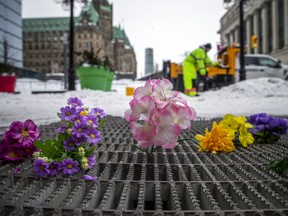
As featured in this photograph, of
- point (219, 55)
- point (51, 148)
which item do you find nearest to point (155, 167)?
point (51, 148)

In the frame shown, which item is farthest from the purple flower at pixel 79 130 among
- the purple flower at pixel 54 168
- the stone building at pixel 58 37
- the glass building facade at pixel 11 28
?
the stone building at pixel 58 37

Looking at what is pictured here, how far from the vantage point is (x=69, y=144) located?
200 centimetres

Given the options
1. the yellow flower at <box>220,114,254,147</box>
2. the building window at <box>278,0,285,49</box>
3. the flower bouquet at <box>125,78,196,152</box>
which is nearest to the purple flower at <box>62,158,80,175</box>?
the flower bouquet at <box>125,78,196,152</box>

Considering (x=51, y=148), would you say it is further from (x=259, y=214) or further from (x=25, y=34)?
(x=25, y=34)

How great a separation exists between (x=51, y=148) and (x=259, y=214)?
1.30 metres

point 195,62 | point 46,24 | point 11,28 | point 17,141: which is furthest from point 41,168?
point 46,24

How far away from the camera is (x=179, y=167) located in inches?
84.4

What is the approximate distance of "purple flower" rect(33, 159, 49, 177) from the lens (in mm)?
1872

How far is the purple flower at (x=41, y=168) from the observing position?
6.14 ft

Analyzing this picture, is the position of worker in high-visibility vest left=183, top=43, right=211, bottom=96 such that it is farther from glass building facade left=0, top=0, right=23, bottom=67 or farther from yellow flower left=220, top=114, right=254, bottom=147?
glass building facade left=0, top=0, right=23, bottom=67

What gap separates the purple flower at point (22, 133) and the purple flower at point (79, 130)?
54 cm

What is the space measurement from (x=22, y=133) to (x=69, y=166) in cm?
66

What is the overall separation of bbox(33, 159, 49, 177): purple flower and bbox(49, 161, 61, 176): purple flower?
3 cm

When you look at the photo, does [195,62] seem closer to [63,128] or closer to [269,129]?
[269,129]
